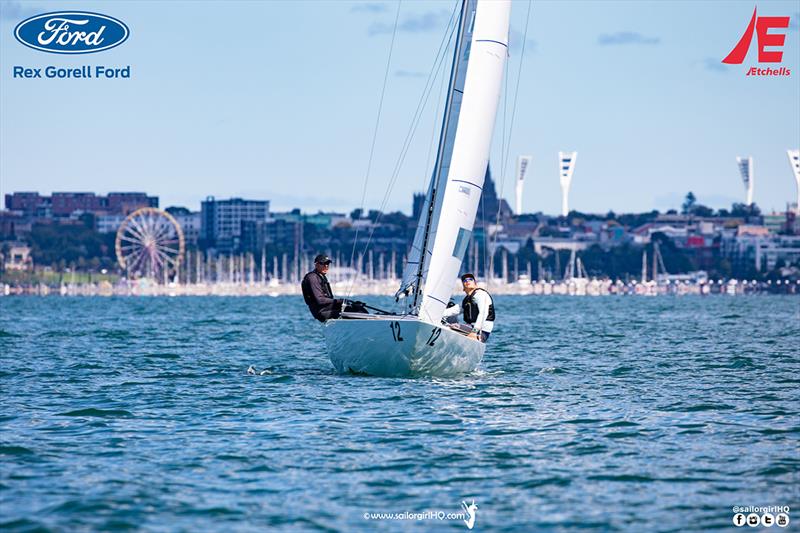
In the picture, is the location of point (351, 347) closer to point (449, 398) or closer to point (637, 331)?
point (449, 398)

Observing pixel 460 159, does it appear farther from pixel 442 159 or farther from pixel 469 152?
pixel 442 159

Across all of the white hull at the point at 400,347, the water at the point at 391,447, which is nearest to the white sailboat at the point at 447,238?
the white hull at the point at 400,347

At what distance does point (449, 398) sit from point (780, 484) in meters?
8.04

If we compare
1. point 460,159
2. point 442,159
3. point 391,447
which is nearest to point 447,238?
point 460,159

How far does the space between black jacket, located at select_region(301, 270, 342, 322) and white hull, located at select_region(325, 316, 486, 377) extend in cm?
20

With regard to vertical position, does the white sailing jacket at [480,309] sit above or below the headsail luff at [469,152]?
below

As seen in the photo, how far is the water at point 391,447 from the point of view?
13.5 metres

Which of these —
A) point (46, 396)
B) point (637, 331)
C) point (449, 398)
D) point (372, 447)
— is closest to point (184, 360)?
point (46, 396)

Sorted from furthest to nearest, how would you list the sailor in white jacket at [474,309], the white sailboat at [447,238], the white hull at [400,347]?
the sailor in white jacket at [474,309] < the white sailboat at [447,238] < the white hull at [400,347]

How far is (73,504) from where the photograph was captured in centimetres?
1370

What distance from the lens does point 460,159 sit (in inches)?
949

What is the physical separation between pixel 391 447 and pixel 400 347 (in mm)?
6384

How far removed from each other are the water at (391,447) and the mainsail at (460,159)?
70.6 inches

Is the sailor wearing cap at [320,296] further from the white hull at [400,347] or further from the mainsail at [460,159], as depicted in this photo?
the mainsail at [460,159]
